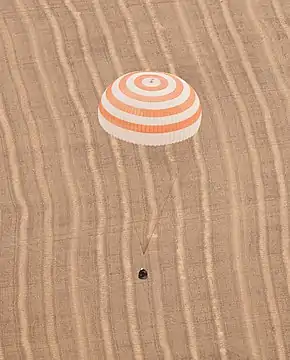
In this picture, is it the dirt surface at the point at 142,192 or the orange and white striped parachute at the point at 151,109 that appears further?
the dirt surface at the point at 142,192

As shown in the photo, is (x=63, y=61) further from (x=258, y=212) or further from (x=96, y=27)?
(x=258, y=212)

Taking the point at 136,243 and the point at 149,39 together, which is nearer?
the point at 136,243

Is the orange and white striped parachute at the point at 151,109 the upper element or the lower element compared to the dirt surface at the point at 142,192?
upper

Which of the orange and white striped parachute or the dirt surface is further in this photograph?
the dirt surface

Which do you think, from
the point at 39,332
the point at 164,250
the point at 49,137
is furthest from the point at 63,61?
the point at 39,332
